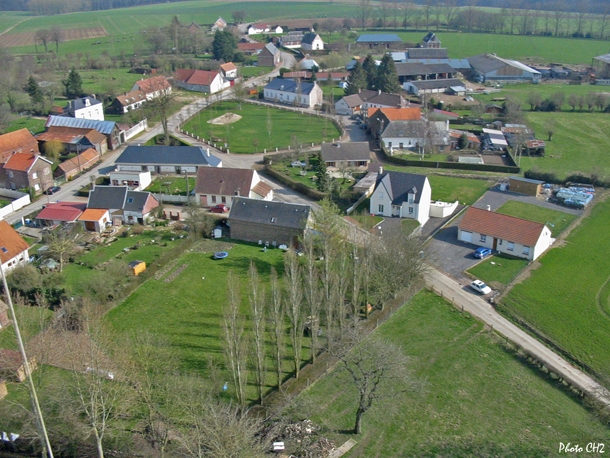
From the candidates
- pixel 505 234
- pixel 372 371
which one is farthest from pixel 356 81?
pixel 372 371

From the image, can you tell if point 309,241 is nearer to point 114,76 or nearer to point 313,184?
point 313,184

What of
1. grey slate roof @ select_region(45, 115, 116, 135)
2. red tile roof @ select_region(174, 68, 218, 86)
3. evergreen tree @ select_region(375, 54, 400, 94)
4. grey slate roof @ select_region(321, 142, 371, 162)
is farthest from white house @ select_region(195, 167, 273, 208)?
red tile roof @ select_region(174, 68, 218, 86)

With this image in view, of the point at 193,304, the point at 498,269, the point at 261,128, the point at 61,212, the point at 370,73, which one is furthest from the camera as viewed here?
the point at 370,73

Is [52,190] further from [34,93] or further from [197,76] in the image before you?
[197,76]

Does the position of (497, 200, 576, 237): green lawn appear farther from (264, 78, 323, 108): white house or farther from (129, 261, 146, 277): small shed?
(264, 78, 323, 108): white house

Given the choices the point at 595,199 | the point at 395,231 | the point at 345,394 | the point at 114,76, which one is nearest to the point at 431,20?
the point at 114,76
